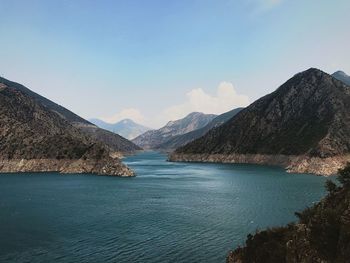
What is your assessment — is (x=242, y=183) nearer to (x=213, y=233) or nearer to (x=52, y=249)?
(x=213, y=233)

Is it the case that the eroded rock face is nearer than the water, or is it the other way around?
the eroded rock face

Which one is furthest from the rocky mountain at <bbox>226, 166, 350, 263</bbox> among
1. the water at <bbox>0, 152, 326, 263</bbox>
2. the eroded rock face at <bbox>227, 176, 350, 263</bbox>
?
the water at <bbox>0, 152, 326, 263</bbox>

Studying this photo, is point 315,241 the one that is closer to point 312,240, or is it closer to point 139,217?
point 312,240

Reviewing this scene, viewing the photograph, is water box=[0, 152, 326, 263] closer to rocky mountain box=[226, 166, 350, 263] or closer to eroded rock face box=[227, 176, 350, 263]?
rocky mountain box=[226, 166, 350, 263]

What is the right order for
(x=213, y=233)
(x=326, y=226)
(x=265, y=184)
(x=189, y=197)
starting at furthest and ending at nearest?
(x=265, y=184), (x=189, y=197), (x=213, y=233), (x=326, y=226)

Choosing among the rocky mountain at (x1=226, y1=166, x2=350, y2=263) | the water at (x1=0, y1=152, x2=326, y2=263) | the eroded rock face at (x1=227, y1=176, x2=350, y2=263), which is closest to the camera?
the eroded rock face at (x1=227, y1=176, x2=350, y2=263)

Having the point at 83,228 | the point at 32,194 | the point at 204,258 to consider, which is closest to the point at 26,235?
the point at 83,228
